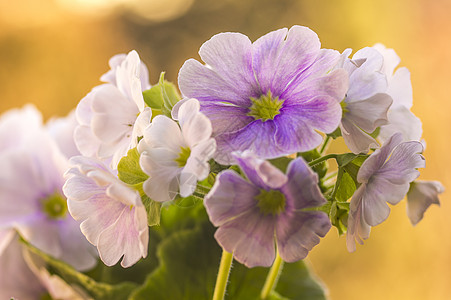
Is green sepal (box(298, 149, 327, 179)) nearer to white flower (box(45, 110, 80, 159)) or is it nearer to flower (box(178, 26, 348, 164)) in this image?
flower (box(178, 26, 348, 164))

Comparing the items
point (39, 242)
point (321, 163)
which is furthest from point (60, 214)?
point (321, 163)

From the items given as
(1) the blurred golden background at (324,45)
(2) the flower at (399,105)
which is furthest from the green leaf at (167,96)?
(1) the blurred golden background at (324,45)

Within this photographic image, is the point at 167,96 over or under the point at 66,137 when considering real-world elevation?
over

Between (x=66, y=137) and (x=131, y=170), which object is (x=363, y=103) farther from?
(x=66, y=137)

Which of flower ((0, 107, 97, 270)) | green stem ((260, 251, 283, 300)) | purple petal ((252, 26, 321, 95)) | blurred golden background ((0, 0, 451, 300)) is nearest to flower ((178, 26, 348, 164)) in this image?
purple petal ((252, 26, 321, 95))

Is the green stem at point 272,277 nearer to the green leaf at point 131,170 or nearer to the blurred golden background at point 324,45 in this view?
the green leaf at point 131,170

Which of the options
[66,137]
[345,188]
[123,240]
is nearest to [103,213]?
[123,240]
